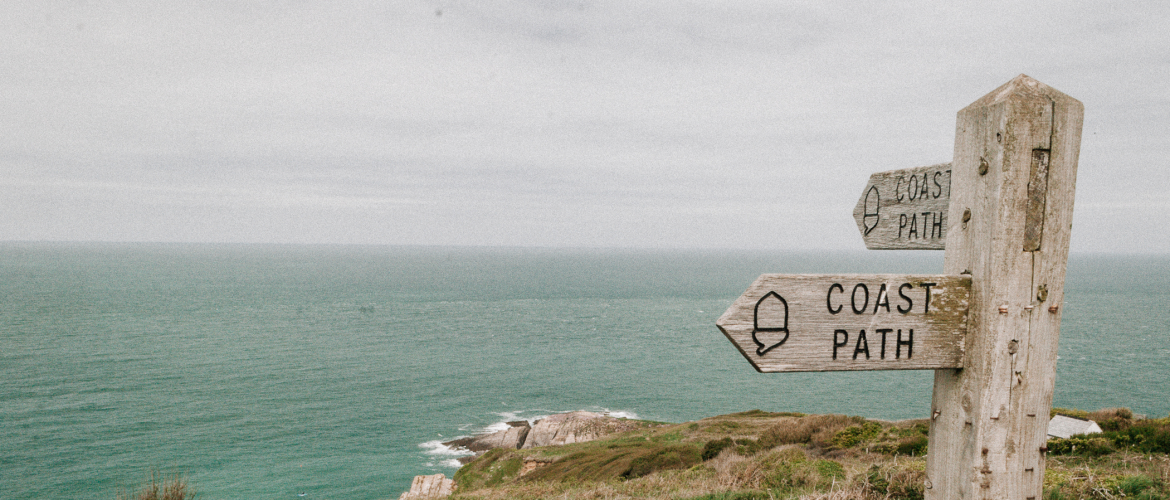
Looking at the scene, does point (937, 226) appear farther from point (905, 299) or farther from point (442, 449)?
point (442, 449)

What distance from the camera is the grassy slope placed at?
513cm

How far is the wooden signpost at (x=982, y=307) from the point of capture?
224 cm

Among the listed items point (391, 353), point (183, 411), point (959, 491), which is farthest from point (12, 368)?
point (959, 491)

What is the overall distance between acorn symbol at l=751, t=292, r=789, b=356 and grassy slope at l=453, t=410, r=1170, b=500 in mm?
2850

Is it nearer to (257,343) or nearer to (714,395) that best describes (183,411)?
(257,343)

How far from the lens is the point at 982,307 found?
2287mm

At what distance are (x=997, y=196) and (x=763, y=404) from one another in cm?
4576

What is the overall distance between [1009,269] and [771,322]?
921 millimetres

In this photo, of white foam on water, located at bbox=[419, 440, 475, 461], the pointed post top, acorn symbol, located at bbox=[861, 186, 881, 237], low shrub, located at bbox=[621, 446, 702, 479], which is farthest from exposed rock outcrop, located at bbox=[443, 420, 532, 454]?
the pointed post top

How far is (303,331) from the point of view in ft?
231

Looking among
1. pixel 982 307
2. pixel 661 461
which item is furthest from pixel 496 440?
pixel 982 307

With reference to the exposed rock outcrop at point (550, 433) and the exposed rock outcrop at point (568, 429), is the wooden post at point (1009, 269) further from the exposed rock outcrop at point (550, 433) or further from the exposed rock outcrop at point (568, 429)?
the exposed rock outcrop at point (550, 433)

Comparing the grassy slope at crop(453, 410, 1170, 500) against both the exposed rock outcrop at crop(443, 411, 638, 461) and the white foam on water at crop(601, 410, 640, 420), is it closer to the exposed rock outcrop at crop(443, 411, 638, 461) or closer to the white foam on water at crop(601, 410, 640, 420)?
the exposed rock outcrop at crop(443, 411, 638, 461)

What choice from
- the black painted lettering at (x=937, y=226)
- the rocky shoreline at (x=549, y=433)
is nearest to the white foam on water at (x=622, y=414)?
the rocky shoreline at (x=549, y=433)
